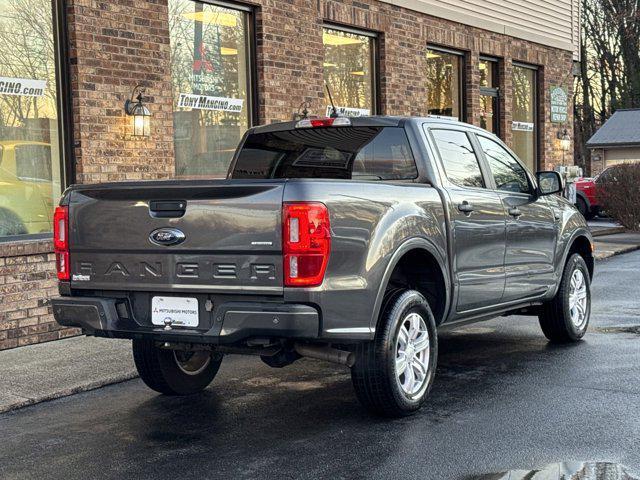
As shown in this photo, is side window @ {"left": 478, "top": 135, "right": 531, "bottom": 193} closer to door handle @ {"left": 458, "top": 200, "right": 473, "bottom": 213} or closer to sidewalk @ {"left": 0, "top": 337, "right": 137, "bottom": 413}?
door handle @ {"left": 458, "top": 200, "right": 473, "bottom": 213}

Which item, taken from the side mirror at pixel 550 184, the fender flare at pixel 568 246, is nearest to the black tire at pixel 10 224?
the side mirror at pixel 550 184

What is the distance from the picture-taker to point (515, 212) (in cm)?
743

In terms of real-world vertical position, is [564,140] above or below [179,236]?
above

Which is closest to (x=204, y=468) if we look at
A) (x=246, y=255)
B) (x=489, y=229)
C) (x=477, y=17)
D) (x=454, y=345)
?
(x=246, y=255)

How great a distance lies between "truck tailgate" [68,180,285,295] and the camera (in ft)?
17.1

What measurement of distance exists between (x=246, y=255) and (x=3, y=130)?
15.3ft

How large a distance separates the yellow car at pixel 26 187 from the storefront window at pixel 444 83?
8.13 meters

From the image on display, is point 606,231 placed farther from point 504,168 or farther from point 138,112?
point 504,168

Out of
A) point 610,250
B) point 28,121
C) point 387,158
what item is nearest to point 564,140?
point 610,250

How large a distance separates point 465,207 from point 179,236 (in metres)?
2.20

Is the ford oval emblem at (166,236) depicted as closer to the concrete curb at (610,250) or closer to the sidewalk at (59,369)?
the sidewalk at (59,369)

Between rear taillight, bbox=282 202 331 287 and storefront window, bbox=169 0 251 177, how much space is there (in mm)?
6109

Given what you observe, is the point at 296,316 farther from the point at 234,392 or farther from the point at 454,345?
the point at 454,345

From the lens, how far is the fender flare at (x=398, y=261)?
5547 mm
